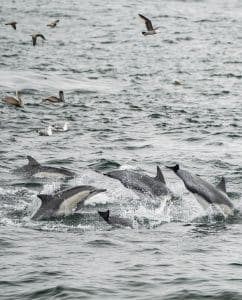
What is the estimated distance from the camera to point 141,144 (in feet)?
72.8

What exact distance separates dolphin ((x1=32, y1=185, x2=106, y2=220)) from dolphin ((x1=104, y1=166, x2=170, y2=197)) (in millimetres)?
713

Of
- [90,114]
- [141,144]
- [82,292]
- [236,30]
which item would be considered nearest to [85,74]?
[90,114]

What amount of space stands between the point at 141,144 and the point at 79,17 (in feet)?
93.3

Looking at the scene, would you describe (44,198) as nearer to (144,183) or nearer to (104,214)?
(104,214)

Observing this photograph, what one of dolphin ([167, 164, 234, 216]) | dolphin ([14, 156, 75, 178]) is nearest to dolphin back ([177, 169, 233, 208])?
dolphin ([167, 164, 234, 216])

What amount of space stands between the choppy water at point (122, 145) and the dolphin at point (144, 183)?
284mm

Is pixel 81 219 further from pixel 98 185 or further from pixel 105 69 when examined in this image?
pixel 105 69

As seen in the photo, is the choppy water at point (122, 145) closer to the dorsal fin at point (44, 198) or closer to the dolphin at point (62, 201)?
the dolphin at point (62, 201)

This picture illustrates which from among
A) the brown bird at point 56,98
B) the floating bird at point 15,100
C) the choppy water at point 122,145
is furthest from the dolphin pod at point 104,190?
the brown bird at point 56,98

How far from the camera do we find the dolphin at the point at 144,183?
15680mm

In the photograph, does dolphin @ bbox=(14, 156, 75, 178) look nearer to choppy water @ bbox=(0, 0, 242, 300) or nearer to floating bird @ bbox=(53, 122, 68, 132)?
choppy water @ bbox=(0, 0, 242, 300)

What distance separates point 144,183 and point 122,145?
6406mm

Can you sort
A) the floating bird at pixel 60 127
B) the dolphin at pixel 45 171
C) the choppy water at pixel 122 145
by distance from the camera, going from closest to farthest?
the choppy water at pixel 122 145, the dolphin at pixel 45 171, the floating bird at pixel 60 127

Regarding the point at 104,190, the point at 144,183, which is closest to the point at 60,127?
the point at 144,183
